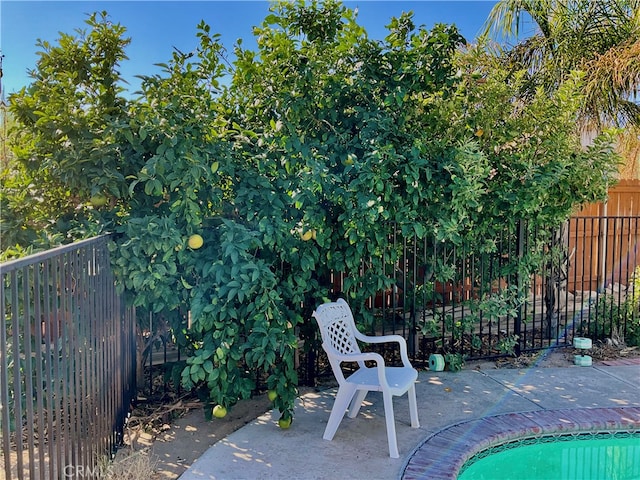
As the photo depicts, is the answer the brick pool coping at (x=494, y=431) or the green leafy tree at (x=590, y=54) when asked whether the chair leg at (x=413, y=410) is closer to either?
the brick pool coping at (x=494, y=431)

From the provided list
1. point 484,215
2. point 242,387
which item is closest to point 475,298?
point 484,215

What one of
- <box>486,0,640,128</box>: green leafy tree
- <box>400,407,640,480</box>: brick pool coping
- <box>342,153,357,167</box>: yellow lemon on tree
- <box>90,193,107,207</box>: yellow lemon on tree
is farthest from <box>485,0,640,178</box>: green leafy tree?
<box>90,193,107,207</box>: yellow lemon on tree

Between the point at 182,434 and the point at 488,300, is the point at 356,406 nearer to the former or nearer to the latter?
the point at 182,434

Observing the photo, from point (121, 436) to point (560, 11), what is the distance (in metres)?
7.28

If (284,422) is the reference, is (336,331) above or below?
above

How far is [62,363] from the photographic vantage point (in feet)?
7.21

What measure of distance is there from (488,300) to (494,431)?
1838 mm

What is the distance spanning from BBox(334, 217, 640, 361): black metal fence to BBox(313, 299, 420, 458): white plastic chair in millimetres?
910

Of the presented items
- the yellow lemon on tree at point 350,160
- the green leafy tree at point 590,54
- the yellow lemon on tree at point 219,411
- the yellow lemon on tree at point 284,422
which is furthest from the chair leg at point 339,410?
the green leafy tree at point 590,54

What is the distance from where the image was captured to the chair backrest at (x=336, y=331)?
3.34 metres

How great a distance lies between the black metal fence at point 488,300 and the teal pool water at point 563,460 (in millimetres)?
1599

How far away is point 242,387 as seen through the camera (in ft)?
11.0

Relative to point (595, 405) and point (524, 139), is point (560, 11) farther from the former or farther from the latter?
point (595, 405)

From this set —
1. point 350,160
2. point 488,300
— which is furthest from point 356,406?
point 488,300
